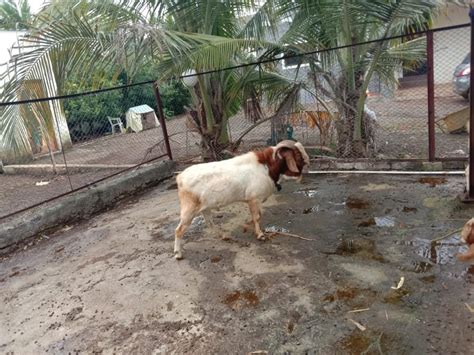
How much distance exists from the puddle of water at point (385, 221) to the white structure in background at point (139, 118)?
12.5 m

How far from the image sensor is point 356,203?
490cm

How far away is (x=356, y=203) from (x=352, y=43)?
2.68m

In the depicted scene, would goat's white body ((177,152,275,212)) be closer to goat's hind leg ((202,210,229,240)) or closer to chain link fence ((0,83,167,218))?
goat's hind leg ((202,210,229,240))

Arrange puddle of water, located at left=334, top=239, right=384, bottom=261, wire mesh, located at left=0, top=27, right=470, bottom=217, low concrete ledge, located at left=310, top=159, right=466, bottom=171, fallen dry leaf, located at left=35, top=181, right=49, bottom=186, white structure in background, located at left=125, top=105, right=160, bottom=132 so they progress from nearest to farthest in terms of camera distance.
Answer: puddle of water, located at left=334, top=239, right=384, bottom=261, low concrete ledge, located at left=310, top=159, right=466, bottom=171, wire mesh, located at left=0, top=27, right=470, bottom=217, fallen dry leaf, located at left=35, top=181, right=49, bottom=186, white structure in background, located at left=125, top=105, right=160, bottom=132

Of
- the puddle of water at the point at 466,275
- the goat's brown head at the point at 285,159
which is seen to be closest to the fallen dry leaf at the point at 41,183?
the goat's brown head at the point at 285,159

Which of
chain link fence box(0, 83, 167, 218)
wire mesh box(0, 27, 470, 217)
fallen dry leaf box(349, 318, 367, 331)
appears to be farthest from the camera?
wire mesh box(0, 27, 470, 217)

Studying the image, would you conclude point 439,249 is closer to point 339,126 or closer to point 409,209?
point 409,209

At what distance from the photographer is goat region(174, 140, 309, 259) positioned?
3865mm

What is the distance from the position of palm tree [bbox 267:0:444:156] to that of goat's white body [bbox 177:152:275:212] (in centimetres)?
A: 276

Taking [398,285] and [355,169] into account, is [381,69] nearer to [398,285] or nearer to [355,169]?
[355,169]

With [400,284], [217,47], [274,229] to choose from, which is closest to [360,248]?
[400,284]

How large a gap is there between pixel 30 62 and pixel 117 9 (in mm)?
1618

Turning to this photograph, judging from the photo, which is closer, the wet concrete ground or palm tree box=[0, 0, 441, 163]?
the wet concrete ground

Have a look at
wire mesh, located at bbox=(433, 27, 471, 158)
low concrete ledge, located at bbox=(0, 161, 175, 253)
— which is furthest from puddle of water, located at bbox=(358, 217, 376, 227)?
low concrete ledge, located at bbox=(0, 161, 175, 253)
